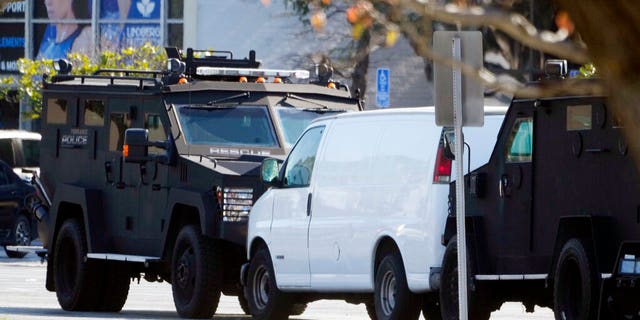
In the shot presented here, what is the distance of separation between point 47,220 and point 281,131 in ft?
10.5

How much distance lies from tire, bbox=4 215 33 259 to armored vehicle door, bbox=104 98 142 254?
427 inches

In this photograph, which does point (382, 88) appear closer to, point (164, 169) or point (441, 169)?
point (164, 169)

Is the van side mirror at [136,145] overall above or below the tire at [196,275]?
above

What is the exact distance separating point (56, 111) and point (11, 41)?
974 inches

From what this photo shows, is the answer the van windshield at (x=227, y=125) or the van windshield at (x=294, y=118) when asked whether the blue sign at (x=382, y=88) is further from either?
the van windshield at (x=227, y=125)

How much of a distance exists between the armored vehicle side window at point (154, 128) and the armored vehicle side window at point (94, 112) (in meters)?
0.95

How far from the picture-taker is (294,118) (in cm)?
1669

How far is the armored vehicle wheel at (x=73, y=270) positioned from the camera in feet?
56.0

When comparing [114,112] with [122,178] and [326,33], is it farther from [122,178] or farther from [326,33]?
[326,33]

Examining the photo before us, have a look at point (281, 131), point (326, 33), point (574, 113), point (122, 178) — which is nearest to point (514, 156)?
point (574, 113)

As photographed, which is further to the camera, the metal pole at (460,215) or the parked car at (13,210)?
the parked car at (13,210)

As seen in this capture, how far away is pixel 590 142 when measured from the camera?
36.9 ft

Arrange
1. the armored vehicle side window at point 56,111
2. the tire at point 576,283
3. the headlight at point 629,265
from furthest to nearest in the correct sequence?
the armored vehicle side window at point 56,111 < the tire at point 576,283 < the headlight at point 629,265

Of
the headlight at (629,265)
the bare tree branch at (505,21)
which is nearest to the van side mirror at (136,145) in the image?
the headlight at (629,265)
